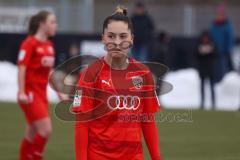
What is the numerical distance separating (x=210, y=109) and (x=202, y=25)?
9.60 m

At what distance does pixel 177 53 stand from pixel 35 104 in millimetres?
14725

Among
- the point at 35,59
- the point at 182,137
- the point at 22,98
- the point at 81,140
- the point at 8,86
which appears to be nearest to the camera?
the point at 81,140

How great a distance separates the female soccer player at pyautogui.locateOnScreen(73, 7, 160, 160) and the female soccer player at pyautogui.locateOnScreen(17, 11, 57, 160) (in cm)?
451

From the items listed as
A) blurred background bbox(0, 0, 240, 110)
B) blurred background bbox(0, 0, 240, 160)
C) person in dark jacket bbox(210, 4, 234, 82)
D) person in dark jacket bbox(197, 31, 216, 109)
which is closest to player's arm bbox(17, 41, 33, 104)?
blurred background bbox(0, 0, 240, 160)

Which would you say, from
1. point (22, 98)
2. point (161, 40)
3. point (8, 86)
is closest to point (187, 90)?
point (161, 40)

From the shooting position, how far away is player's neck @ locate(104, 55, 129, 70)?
6133mm

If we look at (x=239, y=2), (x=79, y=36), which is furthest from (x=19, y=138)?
(x=239, y=2)

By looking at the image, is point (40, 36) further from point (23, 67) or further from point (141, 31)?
point (141, 31)

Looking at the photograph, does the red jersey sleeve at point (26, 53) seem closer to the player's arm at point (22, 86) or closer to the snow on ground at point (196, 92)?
the player's arm at point (22, 86)

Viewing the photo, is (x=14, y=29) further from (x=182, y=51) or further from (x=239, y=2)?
(x=239, y=2)

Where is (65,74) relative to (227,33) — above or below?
below

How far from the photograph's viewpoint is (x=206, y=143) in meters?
13.6

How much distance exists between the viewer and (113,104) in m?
6.19

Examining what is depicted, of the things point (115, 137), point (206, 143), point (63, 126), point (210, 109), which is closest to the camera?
point (115, 137)
